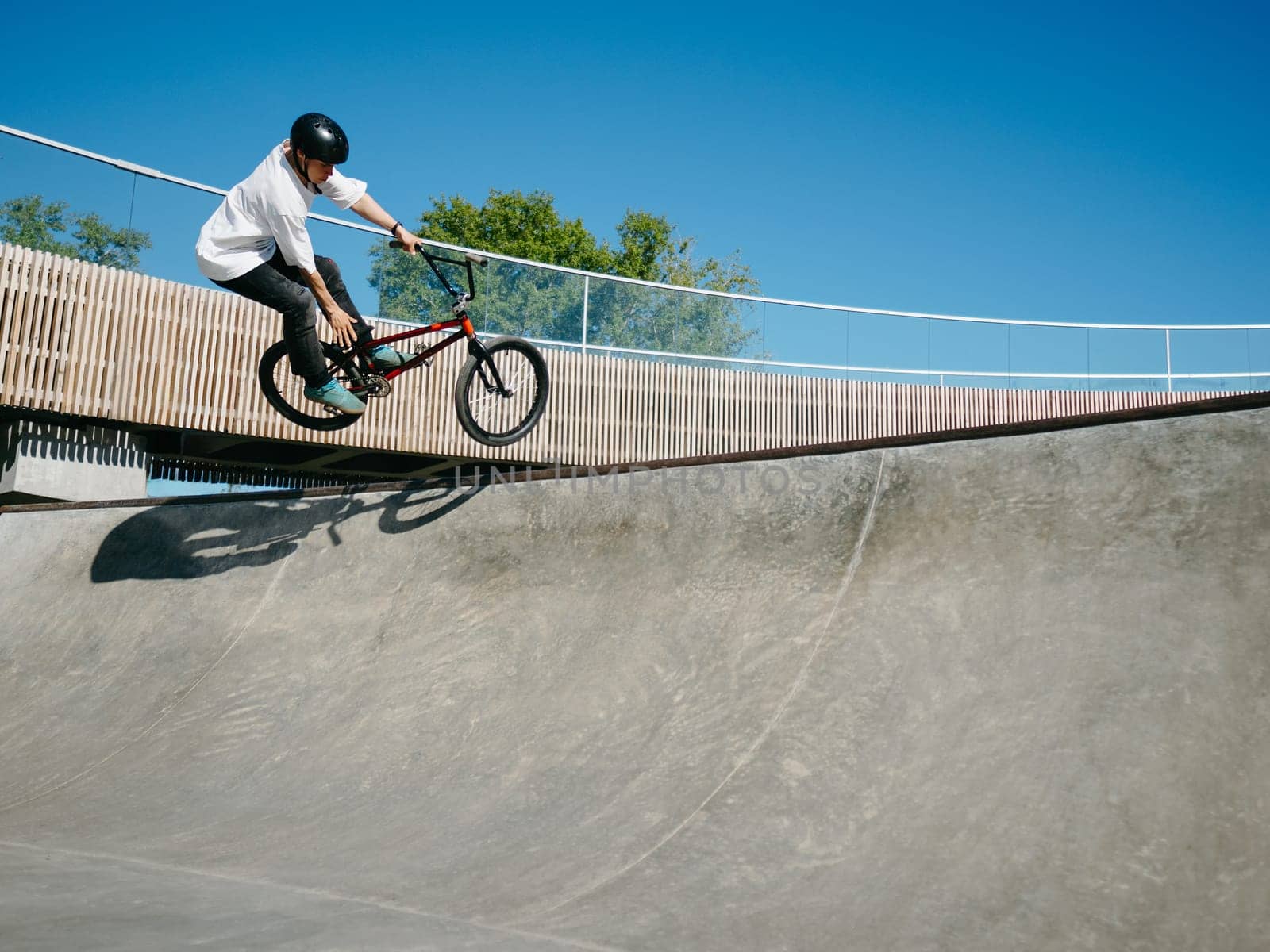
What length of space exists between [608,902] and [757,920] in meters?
0.42

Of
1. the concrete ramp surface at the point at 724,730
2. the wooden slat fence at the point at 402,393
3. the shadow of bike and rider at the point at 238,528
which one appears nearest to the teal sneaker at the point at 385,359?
the shadow of bike and rider at the point at 238,528

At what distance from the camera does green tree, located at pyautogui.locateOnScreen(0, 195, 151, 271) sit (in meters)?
11.8

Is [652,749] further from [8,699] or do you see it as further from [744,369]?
[744,369]

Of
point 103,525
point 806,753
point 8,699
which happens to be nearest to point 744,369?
point 103,525

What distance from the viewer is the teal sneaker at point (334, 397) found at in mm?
5121

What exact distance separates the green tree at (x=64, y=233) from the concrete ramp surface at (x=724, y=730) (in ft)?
28.6

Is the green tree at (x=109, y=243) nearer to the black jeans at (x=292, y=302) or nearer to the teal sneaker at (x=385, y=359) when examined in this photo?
the black jeans at (x=292, y=302)

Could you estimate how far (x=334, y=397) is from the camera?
5.14m

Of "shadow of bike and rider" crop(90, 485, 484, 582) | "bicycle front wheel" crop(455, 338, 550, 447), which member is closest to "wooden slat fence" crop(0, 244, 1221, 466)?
"bicycle front wheel" crop(455, 338, 550, 447)

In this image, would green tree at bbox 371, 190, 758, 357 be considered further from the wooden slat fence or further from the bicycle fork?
the bicycle fork

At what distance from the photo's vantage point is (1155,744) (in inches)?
100

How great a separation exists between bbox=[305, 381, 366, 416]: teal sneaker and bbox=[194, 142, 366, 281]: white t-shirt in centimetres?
63

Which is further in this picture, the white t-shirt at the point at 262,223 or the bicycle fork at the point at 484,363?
the bicycle fork at the point at 484,363

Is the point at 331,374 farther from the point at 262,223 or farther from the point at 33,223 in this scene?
the point at 33,223
